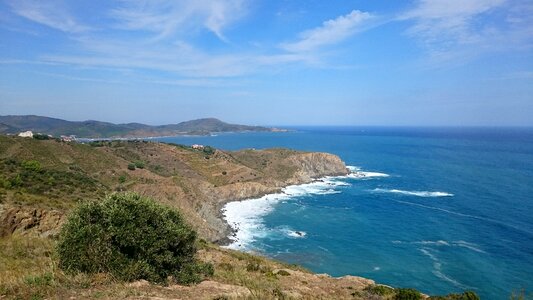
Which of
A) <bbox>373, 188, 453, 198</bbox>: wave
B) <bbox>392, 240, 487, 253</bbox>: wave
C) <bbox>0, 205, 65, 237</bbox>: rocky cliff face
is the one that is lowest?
<bbox>392, 240, 487, 253</bbox>: wave

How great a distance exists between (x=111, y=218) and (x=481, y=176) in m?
124

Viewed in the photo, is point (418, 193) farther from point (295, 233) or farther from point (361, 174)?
point (295, 233)

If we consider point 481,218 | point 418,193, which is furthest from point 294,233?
point 418,193

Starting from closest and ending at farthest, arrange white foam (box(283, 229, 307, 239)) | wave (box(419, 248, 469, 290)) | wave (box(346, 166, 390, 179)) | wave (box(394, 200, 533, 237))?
1. wave (box(419, 248, 469, 290))
2. wave (box(394, 200, 533, 237))
3. white foam (box(283, 229, 307, 239))
4. wave (box(346, 166, 390, 179))

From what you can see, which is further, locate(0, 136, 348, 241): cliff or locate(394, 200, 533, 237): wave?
locate(394, 200, 533, 237): wave

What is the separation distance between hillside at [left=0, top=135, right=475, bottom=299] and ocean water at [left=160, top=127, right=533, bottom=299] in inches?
402

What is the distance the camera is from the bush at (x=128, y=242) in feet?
44.3

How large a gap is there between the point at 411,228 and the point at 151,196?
50.8m

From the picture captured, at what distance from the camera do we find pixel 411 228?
229 ft

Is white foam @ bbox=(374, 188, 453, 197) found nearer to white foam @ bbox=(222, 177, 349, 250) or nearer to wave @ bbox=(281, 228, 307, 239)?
white foam @ bbox=(222, 177, 349, 250)

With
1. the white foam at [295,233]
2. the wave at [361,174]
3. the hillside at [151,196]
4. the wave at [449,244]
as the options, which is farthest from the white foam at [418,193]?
the white foam at [295,233]

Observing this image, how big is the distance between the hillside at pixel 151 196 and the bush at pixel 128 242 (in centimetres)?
72

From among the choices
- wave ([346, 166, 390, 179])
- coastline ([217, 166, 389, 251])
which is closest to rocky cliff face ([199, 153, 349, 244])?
coastline ([217, 166, 389, 251])

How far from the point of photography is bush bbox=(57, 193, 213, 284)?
1350 centimetres
